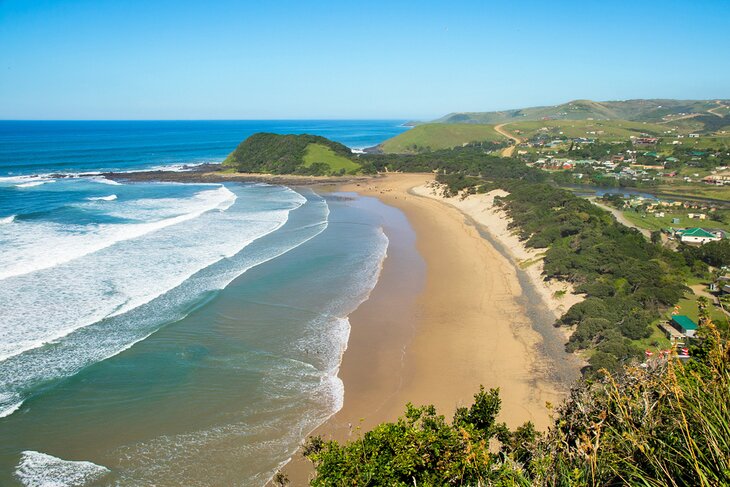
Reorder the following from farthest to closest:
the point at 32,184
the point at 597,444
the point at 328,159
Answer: the point at 328,159 → the point at 32,184 → the point at 597,444

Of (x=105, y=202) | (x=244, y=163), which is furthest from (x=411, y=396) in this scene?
(x=244, y=163)

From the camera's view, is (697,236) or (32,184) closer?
(697,236)

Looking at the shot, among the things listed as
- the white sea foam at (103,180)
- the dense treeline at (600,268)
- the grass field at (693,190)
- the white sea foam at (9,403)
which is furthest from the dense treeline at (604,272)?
the white sea foam at (103,180)

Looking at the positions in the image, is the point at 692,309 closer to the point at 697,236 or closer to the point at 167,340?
the point at 697,236

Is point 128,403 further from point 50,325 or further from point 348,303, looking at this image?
point 348,303

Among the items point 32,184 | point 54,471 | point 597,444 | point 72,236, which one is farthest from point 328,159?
point 597,444

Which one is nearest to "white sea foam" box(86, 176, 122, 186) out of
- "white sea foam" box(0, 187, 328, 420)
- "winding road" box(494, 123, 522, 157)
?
"white sea foam" box(0, 187, 328, 420)
